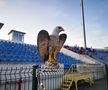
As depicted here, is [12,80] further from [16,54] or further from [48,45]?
[16,54]

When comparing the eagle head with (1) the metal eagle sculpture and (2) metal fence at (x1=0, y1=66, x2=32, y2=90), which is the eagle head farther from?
(2) metal fence at (x1=0, y1=66, x2=32, y2=90)

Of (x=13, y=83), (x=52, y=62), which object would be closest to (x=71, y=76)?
(x=52, y=62)

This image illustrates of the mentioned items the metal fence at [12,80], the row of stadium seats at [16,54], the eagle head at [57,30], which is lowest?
the metal fence at [12,80]

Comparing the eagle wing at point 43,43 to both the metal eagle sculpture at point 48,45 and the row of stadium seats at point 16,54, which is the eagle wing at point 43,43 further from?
the row of stadium seats at point 16,54

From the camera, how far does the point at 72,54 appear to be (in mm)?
16359

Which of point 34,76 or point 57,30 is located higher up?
point 57,30

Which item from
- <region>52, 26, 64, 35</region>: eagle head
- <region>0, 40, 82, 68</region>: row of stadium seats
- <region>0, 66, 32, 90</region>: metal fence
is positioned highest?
<region>52, 26, 64, 35</region>: eagle head

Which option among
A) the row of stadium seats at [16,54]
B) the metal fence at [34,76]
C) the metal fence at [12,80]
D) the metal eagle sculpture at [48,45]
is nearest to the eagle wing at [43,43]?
the metal eagle sculpture at [48,45]

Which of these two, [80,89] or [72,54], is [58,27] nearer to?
[80,89]

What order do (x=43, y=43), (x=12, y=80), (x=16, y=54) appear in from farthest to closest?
1. (x=16, y=54)
2. (x=43, y=43)
3. (x=12, y=80)

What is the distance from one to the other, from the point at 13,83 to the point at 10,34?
13.4m

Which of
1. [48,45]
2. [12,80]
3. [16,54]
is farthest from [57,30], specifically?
[12,80]

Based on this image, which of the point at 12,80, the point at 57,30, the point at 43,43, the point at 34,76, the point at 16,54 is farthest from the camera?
the point at 16,54

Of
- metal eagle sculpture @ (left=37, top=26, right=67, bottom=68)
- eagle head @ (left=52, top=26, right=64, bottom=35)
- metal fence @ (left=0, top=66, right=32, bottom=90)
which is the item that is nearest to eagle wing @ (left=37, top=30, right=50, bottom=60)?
metal eagle sculpture @ (left=37, top=26, right=67, bottom=68)
